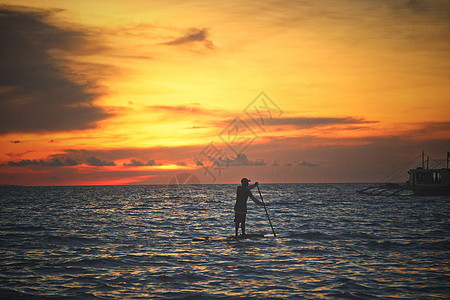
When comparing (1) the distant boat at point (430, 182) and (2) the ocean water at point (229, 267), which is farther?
(1) the distant boat at point (430, 182)

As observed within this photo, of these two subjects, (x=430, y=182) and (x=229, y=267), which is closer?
(x=229, y=267)

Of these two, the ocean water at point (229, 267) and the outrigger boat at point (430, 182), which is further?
the outrigger boat at point (430, 182)

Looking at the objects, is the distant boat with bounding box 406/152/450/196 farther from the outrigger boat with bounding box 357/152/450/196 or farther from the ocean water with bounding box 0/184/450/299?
the ocean water with bounding box 0/184/450/299

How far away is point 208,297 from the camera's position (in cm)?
986

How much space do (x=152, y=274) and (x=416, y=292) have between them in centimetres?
759

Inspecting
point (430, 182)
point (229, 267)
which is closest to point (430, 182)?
point (430, 182)

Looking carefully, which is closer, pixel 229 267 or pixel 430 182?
pixel 229 267

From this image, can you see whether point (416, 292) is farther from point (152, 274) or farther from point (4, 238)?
point (4, 238)

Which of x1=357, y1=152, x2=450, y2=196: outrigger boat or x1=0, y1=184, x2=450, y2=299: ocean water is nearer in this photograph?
x1=0, y1=184, x2=450, y2=299: ocean water

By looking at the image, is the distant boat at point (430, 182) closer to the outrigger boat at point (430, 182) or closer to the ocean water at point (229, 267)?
the outrigger boat at point (430, 182)

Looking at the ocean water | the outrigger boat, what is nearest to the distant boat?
the outrigger boat

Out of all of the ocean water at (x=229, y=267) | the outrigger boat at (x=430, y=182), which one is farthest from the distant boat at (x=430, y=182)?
the ocean water at (x=229, y=267)

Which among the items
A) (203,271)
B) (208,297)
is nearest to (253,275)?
(203,271)

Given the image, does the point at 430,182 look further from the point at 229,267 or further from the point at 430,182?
the point at 229,267
